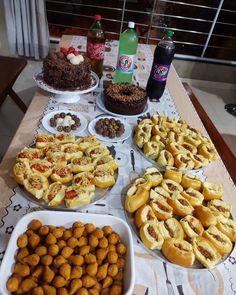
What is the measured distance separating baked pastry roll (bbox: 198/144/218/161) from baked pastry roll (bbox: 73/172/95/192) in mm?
396

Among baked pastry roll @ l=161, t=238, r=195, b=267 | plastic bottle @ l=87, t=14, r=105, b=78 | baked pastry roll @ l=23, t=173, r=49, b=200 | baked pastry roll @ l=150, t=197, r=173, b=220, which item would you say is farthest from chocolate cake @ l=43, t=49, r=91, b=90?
baked pastry roll @ l=161, t=238, r=195, b=267

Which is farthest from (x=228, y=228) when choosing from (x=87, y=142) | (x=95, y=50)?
(x=95, y=50)

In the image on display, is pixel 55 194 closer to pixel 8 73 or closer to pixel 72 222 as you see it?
pixel 72 222

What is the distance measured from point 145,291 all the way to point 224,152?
2.60 ft

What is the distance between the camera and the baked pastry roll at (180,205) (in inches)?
27.9

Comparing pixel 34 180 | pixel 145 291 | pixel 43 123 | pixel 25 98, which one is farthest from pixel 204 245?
pixel 25 98

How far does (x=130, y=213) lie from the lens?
0.71m

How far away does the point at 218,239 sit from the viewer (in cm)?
66

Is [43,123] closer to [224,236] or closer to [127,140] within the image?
[127,140]

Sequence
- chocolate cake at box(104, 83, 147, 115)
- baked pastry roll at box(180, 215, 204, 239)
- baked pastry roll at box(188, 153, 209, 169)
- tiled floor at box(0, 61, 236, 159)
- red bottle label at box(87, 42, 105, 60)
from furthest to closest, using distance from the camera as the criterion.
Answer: tiled floor at box(0, 61, 236, 159), red bottle label at box(87, 42, 105, 60), chocolate cake at box(104, 83, 147, 115), baked pastry roll at box(188, 153, 209, 169), baked pastry roll at box(180, 215, 204, 239)

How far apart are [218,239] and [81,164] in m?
0.40

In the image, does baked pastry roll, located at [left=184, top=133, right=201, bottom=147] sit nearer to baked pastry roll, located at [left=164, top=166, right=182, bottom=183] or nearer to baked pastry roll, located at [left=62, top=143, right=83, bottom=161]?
baked pastry roll, located at [left=164, top=166, right=182, bottom=183]

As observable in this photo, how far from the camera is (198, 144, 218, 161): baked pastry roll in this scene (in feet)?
2.98

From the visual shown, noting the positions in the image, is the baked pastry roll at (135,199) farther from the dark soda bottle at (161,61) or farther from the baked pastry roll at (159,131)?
the dark soda bottle at (161,61)
